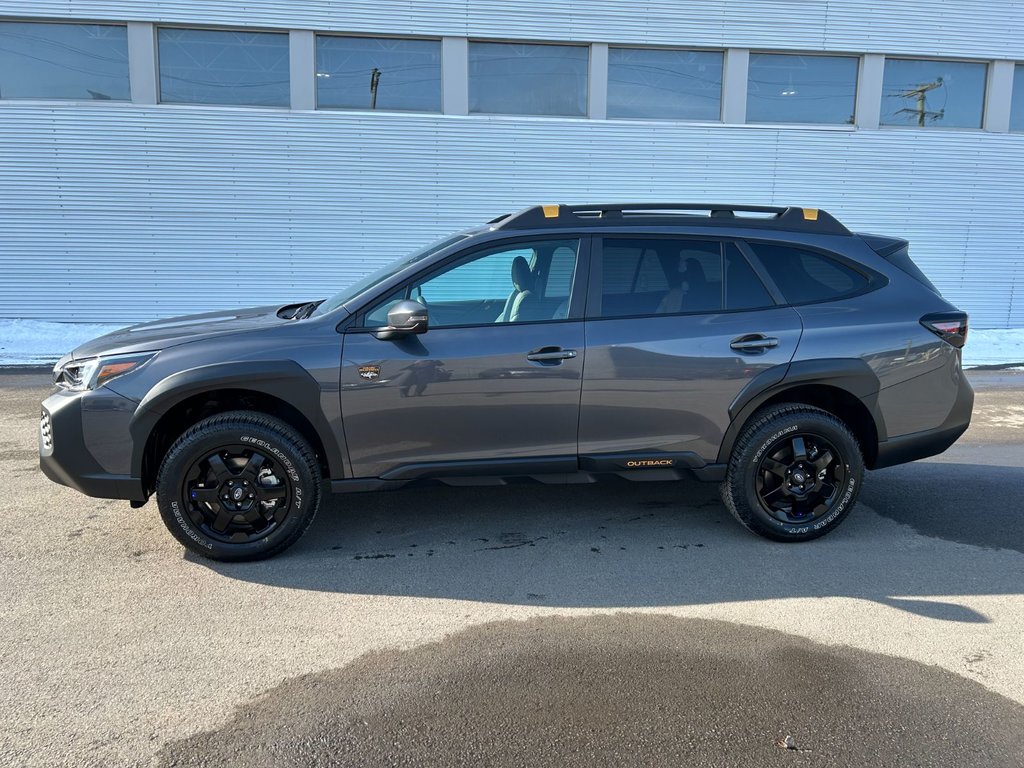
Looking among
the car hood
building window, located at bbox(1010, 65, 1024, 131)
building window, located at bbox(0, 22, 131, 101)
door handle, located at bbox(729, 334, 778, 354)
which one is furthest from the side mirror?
building window, located at bbox(1010, 65, 1024, 131)

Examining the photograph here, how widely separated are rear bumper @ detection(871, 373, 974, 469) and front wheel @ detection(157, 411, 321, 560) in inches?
127

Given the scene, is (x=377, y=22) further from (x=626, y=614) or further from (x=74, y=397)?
(x=626, y=614)

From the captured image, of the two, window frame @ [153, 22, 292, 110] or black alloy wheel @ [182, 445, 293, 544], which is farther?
window frame @ [153, 22, 292, 110]

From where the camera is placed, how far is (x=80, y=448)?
3906 mm

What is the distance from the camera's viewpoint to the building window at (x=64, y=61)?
12305mm

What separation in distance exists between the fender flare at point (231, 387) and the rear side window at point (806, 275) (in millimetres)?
2638

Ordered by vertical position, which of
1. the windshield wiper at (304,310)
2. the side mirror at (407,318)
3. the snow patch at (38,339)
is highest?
the side mirror at (407,318)

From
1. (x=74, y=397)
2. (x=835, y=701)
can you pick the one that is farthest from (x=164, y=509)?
(x=835, y=701)

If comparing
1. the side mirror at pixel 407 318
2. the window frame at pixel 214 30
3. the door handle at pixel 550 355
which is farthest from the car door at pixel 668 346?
the window frame at pixel 214 30

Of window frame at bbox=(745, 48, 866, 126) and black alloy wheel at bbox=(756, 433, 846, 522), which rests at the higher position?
window frame at bbox=(745, 48, 866, 126)

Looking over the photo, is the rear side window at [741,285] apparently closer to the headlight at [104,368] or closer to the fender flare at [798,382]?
the fender flare at [798,382]

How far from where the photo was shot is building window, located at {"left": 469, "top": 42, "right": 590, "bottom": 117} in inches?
508

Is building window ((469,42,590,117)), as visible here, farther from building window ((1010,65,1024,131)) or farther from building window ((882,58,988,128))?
building window ((1010,65,1024,131))

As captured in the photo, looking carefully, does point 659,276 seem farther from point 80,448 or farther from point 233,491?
point 80,448
